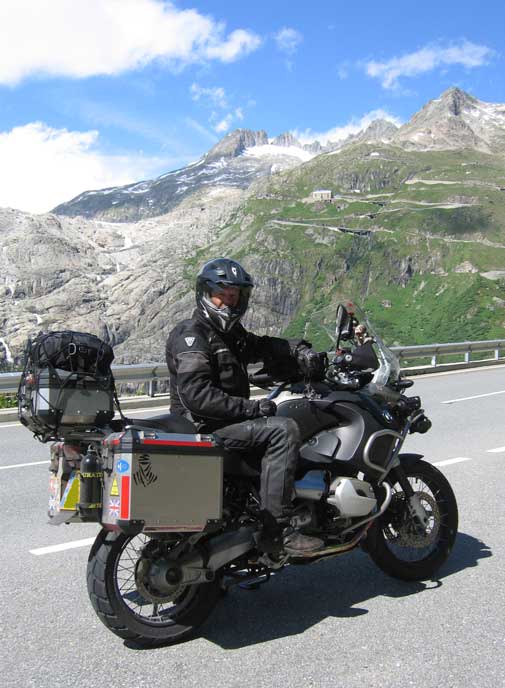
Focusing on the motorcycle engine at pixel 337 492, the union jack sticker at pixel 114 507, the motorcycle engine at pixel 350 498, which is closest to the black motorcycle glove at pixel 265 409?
the motorcycle engine at pixel 337 492

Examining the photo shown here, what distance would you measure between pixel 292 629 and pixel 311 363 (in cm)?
150

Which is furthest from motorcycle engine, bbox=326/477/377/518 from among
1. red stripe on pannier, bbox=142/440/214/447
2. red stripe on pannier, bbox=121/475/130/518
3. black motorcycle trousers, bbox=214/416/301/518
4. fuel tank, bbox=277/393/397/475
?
red stripe on pannier, bbox=121/475/130/518

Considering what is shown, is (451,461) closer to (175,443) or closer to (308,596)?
(308,596)

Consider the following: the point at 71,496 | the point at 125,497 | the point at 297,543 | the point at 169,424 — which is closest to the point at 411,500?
the point at 297,543

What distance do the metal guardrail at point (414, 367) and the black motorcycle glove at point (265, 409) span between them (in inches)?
385

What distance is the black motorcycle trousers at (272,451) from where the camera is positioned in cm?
417

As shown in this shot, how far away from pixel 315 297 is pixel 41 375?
196622 mm

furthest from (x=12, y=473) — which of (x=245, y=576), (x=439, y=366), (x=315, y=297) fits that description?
(x=315, y=297)

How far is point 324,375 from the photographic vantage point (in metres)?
4.64

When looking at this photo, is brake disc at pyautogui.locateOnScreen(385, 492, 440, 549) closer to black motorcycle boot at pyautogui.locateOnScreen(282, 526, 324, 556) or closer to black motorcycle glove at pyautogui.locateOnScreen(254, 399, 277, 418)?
black motorcycle boot at pyautogui.locateOnScreen(282, 526, 324, 556)

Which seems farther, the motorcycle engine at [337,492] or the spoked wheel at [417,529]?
the spoked wheel at [417,529]

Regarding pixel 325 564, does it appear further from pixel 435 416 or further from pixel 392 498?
pixel 435 416

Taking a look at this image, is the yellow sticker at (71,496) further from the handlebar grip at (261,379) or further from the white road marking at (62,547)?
the white road marking at (62,547)

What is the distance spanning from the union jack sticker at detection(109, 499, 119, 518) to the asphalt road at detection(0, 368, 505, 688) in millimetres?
765
